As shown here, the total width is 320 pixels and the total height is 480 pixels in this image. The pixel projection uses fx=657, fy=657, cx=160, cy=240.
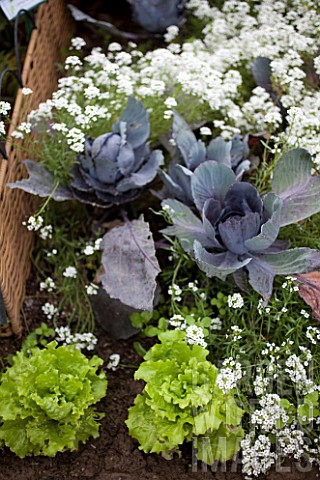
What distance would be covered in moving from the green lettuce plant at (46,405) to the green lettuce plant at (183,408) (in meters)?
0.15

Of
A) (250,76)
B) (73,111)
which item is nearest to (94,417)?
(73,111)

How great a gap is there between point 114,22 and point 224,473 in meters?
2.40

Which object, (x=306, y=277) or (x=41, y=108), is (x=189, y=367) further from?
(x=41, y=108)

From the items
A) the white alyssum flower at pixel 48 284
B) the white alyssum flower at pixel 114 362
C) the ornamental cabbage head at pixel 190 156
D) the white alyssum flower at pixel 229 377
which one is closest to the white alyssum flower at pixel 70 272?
the white alyssum flower at pixel 48 284

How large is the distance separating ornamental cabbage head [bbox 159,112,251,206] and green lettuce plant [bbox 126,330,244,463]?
0.56m

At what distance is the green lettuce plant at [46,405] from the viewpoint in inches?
72.7

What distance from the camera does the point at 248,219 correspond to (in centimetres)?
202

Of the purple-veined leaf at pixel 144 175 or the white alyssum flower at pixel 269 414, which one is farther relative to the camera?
the purple-veined leaf at pixel 144 175

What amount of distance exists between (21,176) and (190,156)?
62cm

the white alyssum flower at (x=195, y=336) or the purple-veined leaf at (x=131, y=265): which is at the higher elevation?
the purple-veined leaf at (x=131, y=265)

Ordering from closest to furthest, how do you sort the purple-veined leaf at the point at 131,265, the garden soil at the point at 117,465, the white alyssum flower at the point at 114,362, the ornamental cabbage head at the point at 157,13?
the garden soil at the point at 117,465, the purple-veined leaf at the point at 131,265, the white alyssum flower at the point at 114,362, the ornamental cabbage head at the point at 157,13

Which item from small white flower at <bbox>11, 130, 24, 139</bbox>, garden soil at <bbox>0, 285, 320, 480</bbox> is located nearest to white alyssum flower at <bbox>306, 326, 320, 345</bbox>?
garden soil at <bbox>0, 285, 320, 480</bbox>

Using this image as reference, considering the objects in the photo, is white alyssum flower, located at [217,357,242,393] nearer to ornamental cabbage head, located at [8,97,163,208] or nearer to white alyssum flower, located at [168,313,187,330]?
white alyssum flower, located at [168,313,187,330]

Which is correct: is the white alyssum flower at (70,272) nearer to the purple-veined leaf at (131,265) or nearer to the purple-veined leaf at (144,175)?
the purple-veined leaf at (131,265)
